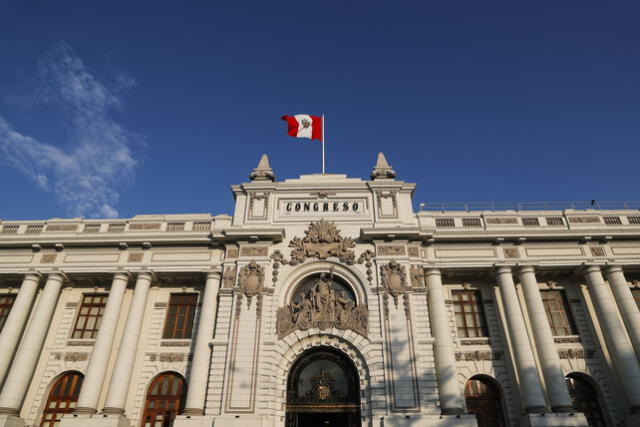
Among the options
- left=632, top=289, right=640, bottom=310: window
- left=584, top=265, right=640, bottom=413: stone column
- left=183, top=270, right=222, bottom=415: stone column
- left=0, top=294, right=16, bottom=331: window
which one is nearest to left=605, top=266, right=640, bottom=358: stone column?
left=584, top=265, right=640, bottom=413: stone column

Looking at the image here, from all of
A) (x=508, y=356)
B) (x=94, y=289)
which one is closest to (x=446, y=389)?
(x=508, y=356)

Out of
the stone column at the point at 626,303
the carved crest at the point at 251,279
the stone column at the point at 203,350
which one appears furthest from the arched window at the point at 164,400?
the stone column at the point at 626,303

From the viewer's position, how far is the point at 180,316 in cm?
2409

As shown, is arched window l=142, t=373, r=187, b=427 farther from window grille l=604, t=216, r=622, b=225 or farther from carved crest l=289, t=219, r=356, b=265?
window grille l=604, t=216, r=622, b=225

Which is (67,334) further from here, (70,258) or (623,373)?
(623,373)

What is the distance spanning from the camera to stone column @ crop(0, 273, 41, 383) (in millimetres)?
21875

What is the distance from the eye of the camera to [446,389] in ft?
66.0

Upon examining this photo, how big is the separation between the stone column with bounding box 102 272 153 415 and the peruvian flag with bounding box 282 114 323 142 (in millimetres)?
12661

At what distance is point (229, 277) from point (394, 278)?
911cm

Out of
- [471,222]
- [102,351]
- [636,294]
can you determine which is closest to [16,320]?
[102,351]

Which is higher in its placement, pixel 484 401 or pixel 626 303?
pixel 626 303

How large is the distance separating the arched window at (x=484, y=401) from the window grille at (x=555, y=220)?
32.8ft

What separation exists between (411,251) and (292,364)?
897cm

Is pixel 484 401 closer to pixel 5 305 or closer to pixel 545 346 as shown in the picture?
pixel 545 346
